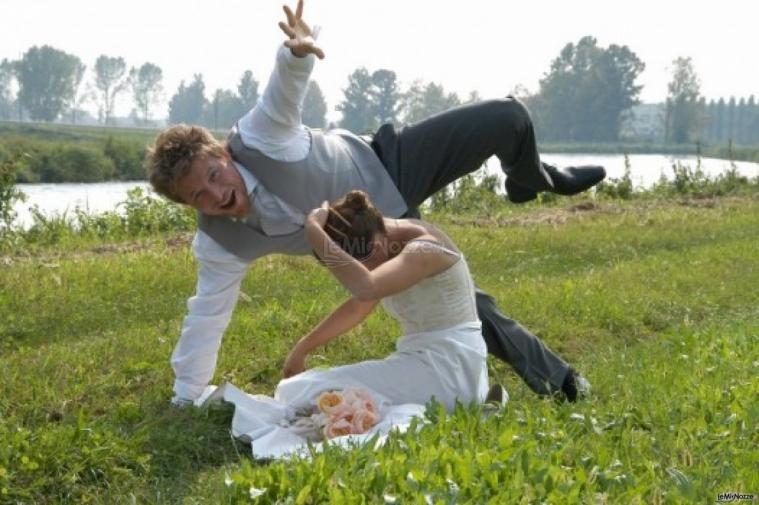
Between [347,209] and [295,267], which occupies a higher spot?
[347,209]

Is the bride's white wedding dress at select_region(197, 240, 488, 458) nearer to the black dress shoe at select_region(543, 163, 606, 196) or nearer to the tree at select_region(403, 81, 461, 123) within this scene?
the black dress shoe at select_region(543, 163, 606, 196)

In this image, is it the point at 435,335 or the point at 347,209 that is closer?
the point at 347,209

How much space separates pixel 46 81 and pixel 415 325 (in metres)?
67.2

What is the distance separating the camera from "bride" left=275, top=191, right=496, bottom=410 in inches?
181

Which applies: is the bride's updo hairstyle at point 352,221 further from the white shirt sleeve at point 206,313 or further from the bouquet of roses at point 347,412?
the white shirt sleeve at point 206,313

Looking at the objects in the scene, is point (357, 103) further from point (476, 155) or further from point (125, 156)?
point (476, 155)

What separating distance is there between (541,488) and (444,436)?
2.23ft

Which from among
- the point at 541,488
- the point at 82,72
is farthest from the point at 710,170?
the point at 82,72

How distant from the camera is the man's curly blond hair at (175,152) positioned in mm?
4652

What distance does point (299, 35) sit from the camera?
459 centimetres

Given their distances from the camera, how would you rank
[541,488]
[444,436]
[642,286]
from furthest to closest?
[642,286]
[444,436]
[541,488]

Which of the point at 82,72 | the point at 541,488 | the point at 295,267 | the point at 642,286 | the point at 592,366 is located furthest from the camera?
the point at 82,72

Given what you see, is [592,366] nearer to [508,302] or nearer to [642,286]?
[508,302]

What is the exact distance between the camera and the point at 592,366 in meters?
6.32
